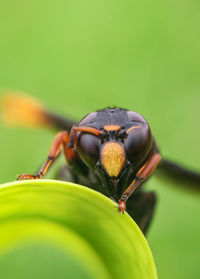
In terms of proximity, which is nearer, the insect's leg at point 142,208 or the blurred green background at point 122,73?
the insect's leg at point 142,208

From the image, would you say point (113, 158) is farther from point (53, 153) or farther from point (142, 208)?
point (142, 208)

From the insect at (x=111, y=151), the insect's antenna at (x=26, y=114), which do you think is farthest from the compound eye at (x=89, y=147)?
the insect's antenna at (x=26, y=114)

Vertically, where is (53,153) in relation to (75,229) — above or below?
above

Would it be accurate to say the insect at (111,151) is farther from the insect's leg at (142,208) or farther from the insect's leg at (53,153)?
the insect's leg at (142,208)

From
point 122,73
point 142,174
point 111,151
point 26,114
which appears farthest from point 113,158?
point 122,73

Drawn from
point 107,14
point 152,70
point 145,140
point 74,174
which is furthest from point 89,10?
point 145,140

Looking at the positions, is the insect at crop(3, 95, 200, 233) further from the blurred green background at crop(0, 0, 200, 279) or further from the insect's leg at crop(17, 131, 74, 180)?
the blurred green background at crop(0, 0, 200, 279)
